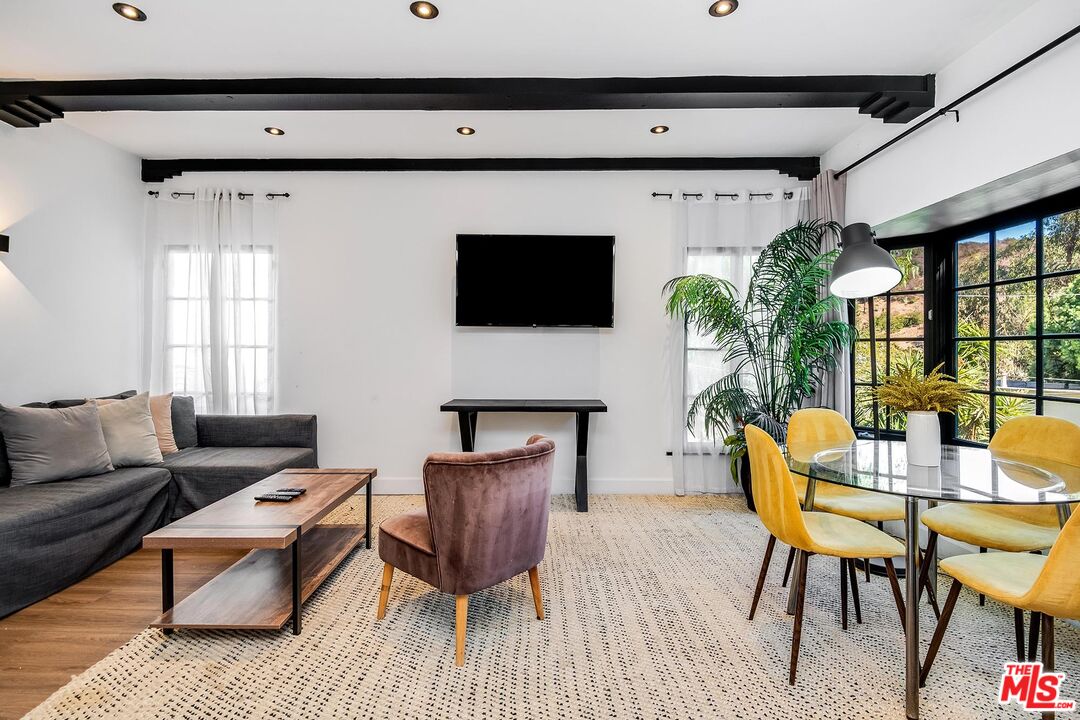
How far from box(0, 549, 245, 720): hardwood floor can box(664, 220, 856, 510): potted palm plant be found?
10.9 ft

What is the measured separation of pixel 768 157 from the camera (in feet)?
12.8

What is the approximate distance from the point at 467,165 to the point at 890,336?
3.37 m

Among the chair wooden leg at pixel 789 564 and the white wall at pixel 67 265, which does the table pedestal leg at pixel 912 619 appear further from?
the white wall at pixel 67 265

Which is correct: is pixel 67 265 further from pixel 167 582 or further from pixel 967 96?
pixel 967 96

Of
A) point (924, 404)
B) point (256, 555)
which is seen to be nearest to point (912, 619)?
point (924, 404)

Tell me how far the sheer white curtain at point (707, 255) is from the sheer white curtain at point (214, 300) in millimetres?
3273

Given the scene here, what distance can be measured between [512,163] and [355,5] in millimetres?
1830

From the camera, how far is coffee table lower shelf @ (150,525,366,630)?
6.36ft

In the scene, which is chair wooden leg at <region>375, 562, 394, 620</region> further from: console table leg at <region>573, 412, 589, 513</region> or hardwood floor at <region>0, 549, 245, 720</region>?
console table leg at <region>573, 412, 589, 513</region>

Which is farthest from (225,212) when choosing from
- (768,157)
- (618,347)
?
(768,157)

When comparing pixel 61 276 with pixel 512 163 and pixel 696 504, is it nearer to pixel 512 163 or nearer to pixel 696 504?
pixel 512 163

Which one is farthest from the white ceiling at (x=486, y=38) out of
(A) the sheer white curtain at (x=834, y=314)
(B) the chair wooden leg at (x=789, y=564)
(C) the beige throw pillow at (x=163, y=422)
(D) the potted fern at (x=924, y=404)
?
Answer: (B) the chair wooden leg at (x=789, y=564)

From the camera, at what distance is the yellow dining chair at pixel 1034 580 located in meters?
1.37

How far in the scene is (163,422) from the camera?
3459 mm
